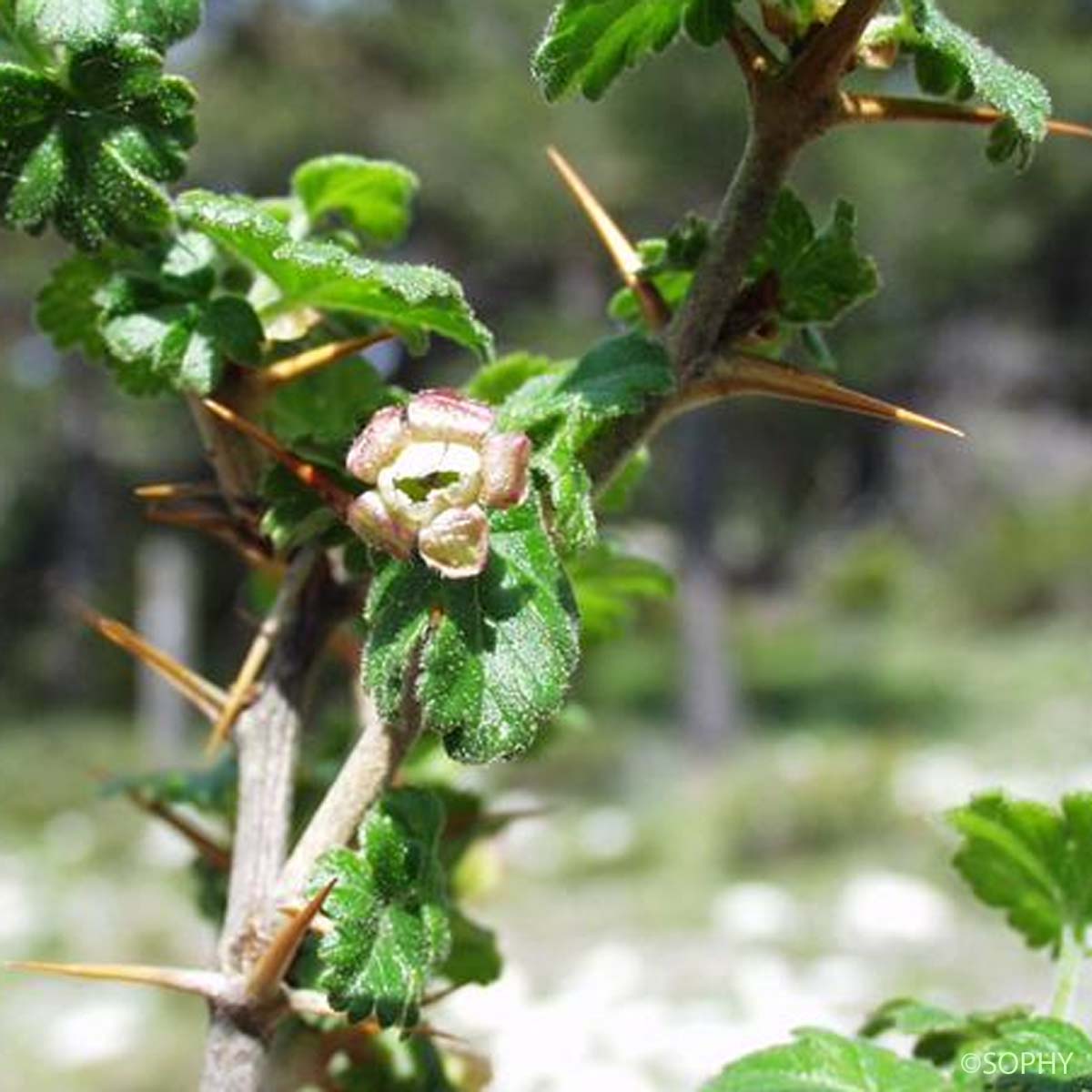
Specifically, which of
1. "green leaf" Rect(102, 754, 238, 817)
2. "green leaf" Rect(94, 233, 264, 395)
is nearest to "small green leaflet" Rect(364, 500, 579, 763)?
"green leaf" Rect(94, 233, 264, 395)

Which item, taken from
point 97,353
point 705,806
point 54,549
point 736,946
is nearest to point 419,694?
point 97,353

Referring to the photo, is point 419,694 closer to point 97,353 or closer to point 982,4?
point 97,353

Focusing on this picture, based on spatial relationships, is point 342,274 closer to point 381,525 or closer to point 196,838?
point 381,525

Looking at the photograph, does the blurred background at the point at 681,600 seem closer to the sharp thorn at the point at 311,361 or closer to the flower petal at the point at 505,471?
the sharp thorn at the point at 311,361

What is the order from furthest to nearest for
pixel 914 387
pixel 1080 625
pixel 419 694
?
1. pixel 914 387
2. pixel 1080 625
3. pixel 419 694

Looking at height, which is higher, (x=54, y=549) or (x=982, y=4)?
(x=982, y=4)

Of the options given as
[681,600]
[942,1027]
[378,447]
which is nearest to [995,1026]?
[942,1027]

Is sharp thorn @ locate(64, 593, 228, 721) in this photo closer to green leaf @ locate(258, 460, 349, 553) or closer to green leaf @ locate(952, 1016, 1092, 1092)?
green leaf @ locate(258, 460, 349, 553)
